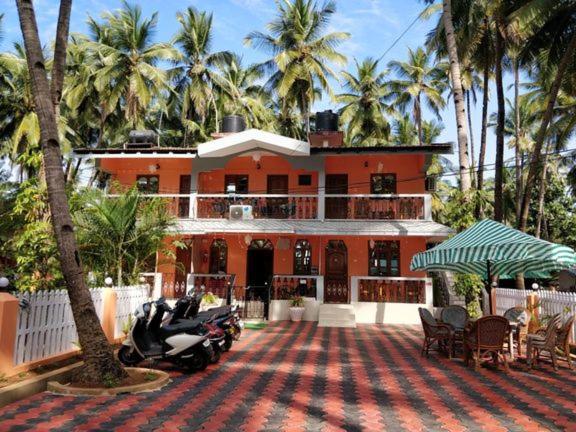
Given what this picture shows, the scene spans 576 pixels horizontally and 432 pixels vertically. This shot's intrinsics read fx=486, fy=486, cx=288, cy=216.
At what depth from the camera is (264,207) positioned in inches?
675

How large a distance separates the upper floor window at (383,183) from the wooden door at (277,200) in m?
3.35

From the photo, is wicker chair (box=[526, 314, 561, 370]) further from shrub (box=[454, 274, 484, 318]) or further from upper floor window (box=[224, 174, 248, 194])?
upper floor window (box=[224, 174, 248, 194])

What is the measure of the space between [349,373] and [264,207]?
9.96m

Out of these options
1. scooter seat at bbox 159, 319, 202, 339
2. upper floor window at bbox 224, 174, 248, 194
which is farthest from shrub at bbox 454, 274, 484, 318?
upper floor window at bbox 224, 174, 248, 194

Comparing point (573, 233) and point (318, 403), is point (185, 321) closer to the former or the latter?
point (318, 403)

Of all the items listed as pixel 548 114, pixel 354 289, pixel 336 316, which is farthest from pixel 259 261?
pixel 548 114

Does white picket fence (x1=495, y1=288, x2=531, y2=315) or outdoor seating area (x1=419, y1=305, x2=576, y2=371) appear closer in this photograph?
outdoor seating area (x1=419, y1=305, x2=576, y2=371)

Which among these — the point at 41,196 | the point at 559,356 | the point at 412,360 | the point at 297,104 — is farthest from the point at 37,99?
the point at 297,104

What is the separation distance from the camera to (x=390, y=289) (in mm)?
16016

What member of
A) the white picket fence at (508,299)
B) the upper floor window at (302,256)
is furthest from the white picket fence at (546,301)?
the upper floor window at (302,256)

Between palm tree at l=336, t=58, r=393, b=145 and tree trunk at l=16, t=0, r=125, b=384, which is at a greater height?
palm tree at l=336, t=58, r=393, b=145

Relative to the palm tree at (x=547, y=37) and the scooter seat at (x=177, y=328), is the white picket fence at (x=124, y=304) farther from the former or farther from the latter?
the palm tree at (x=547, y=37)

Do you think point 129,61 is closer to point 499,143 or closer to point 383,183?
point 383,183

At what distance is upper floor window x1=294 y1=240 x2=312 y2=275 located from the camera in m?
18.7
